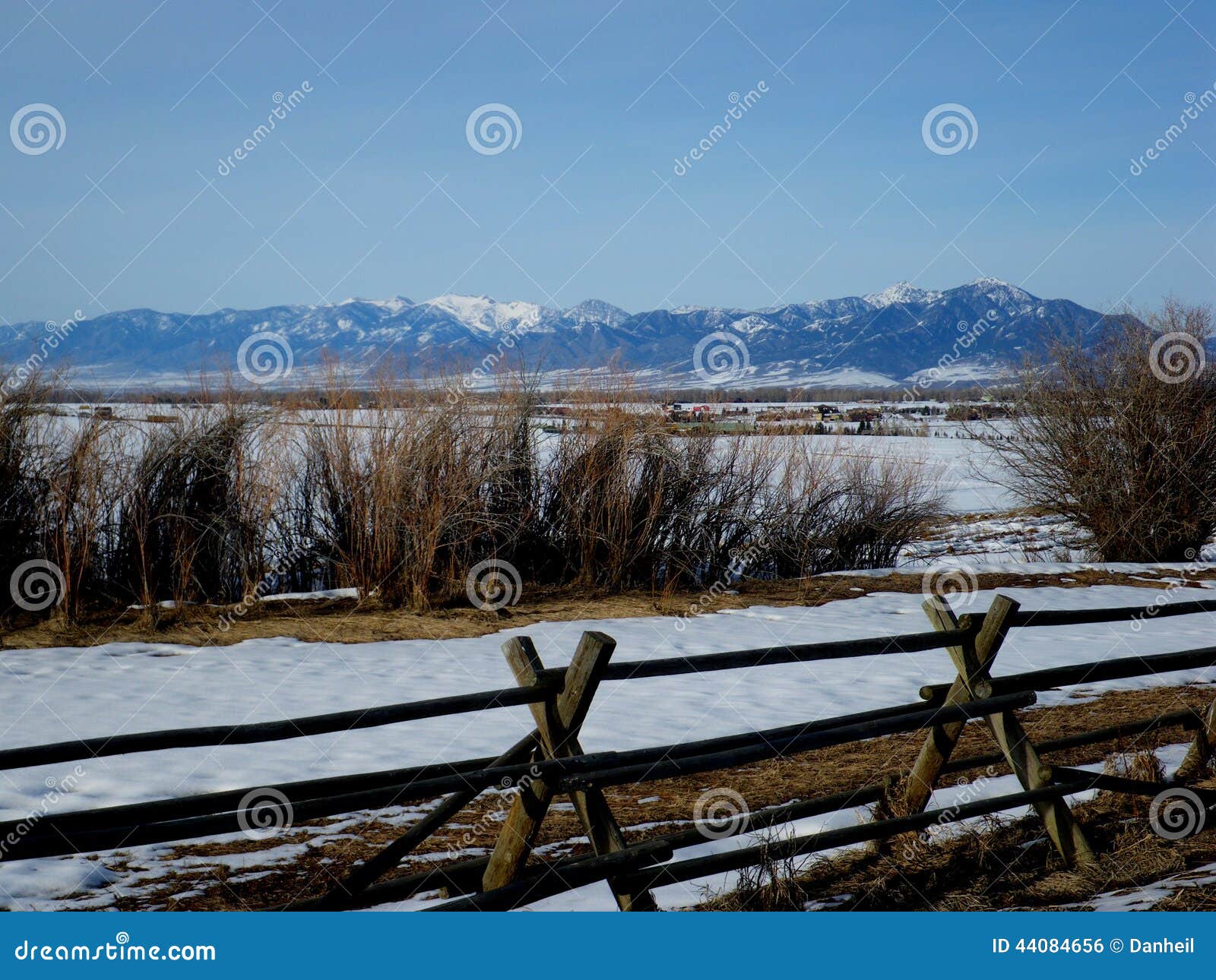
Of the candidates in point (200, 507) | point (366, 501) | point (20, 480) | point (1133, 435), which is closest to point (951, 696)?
point (366, 501)

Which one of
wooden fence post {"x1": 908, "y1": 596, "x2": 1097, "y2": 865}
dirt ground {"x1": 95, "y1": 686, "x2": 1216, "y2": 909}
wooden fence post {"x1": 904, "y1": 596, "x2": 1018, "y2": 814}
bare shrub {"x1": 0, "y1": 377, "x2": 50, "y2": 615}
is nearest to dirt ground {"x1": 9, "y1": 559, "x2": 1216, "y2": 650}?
bare shrub {"x1": 0, "y1": 377, "x2": 50, "y2": 615}

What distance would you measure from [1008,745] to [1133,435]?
39.6 feet

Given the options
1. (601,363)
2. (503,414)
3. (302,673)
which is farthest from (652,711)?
(601,363)

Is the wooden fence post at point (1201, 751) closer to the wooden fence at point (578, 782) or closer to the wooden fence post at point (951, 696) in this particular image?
the wooden fence at point (578, 782)

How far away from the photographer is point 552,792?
368 cm

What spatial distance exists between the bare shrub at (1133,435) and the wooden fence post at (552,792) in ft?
44.8

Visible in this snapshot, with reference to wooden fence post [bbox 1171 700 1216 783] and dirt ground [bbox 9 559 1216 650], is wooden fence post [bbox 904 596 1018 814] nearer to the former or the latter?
wooden fence post [bbox 1171 700 1216 783]

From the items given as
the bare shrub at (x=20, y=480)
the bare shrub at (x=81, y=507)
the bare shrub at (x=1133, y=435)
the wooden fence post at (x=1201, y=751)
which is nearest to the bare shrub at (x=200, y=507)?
the bare shrub at (x=81, y=507)

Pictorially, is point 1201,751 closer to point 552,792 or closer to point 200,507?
point 552,792

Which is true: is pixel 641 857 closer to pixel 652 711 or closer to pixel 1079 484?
pixel 652 711

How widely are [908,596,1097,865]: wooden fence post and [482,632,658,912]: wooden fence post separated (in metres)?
1.71

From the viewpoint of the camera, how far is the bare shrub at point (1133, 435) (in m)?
14.9

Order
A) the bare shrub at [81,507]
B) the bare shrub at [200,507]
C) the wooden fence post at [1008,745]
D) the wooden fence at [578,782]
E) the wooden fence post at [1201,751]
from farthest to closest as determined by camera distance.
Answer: the bare shrub at [200,507] < the bare shrub at [81,507] < the wooden fence post at [1201,751] < the wooden fence post at [1008,745] < the wooden fence at [578,782]

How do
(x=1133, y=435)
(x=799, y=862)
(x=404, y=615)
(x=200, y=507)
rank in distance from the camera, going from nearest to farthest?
(x=799, y=862), (x=404, y=615), (x=200, y=507), (x=1133, y=435)
